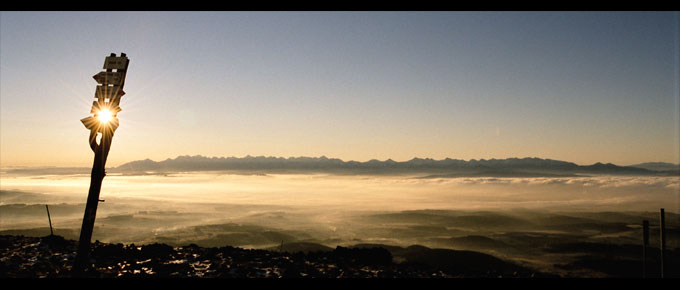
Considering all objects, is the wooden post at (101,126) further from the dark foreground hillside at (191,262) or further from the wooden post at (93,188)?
the dark foreground hillside at (191,262)

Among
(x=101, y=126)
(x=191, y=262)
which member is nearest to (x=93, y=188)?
(x=101, y=126)

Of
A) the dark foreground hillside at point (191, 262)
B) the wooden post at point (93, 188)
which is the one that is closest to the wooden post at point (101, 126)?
the wooden post at point (93, 188)

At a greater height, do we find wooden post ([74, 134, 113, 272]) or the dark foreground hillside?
wooden post ([74, 134, 113, 272])

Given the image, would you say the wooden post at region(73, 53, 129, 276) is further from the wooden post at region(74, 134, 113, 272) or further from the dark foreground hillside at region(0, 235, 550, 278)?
the dark foreground hillside at region(0, 235, 550, 278)

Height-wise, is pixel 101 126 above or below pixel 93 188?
above

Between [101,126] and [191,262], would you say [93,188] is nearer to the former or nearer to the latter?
[101,126]

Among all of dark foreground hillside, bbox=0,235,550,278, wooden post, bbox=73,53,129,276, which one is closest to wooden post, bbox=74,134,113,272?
wooden post, bbox=73,53,129,276

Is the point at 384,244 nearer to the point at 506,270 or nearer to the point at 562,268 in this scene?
the point at 506,270
